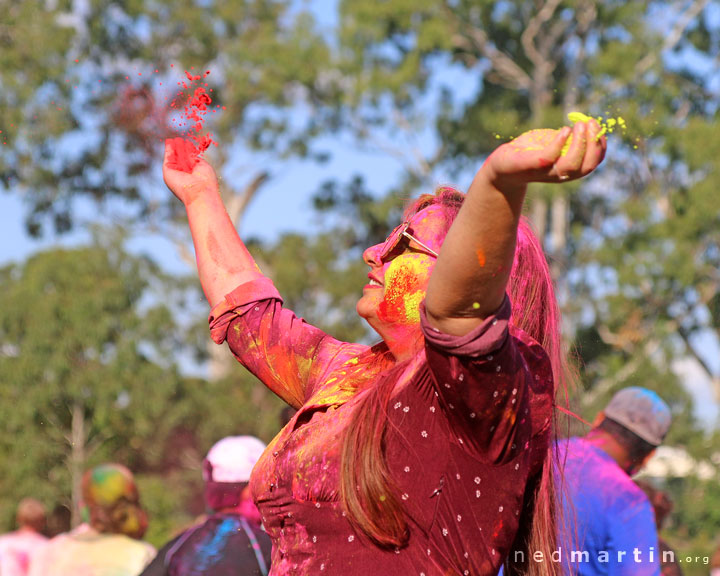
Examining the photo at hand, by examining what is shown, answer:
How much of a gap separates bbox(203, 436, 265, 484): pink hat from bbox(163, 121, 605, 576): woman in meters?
2.11

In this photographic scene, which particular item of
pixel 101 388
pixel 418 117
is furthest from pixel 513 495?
pixel 101 388

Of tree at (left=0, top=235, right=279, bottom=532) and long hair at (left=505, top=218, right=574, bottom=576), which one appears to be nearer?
long hair at (left=505, top=218, right=574, bottom=576)

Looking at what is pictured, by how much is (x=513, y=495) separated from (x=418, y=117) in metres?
19.6

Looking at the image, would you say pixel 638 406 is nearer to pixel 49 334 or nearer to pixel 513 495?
pixel 513 495

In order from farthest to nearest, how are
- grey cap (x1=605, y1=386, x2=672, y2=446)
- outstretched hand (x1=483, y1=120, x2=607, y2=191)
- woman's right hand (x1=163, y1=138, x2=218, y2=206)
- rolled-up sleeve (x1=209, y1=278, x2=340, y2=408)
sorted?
grey cap (x1=605, y1=386, x2=672, y2=446) → woman's right hand (x1=163, y1=138, x2=218, y2=206) → rolled-up sleeve (x1=209, y1=278, x2=340, y2=408) → outstretched hand (x1=483, y1=120, x2=607, y2=191)

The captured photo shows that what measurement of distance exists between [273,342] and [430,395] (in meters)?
0.57

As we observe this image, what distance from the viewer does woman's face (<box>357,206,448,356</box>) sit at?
173 cm

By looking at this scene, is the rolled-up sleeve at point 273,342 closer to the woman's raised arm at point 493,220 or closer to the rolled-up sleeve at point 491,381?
the rolled-up sleeve at point 491,381


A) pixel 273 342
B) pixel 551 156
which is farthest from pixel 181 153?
pixel 551 156

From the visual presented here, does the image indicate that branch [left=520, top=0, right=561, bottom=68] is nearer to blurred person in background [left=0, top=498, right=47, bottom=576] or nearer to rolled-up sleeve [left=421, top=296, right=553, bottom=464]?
blurred person in background [left=0, top=498, right=47, bottom=576]

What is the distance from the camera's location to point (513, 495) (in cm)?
161

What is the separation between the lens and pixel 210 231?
2.17 m

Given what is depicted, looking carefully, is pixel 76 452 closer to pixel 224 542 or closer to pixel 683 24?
pixel 683 24

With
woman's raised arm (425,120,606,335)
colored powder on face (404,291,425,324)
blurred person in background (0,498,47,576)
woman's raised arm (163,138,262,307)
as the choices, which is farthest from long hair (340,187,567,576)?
blurred person in background (0,498,47,576)
